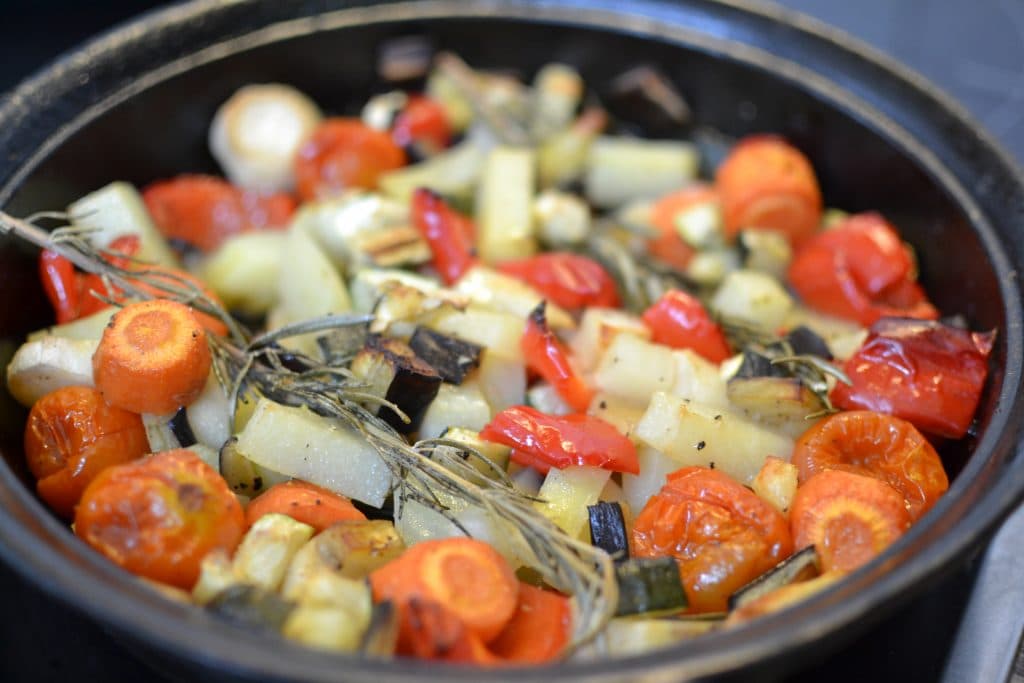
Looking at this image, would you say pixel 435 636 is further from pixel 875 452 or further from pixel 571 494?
pixel 875 452

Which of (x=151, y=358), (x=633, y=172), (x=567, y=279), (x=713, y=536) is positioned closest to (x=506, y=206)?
(x=567, y=279)

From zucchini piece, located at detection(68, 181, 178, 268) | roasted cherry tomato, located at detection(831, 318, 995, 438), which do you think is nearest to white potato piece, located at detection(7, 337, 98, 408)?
zucchini piece, located at detection(68, 181, 178, 268)

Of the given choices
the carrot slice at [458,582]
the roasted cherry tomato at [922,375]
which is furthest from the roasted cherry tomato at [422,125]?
the carrot slice at [458,582]

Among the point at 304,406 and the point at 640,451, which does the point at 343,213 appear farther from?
the point at 640,451

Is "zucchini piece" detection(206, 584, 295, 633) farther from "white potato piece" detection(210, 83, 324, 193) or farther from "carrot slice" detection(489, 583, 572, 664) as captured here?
"white potato piece" detection(210, 83, 324, 193)

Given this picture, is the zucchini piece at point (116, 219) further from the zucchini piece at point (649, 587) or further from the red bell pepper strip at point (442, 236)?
the zucchini piece at point (649, 587)

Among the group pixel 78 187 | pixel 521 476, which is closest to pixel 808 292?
pixel 521 476

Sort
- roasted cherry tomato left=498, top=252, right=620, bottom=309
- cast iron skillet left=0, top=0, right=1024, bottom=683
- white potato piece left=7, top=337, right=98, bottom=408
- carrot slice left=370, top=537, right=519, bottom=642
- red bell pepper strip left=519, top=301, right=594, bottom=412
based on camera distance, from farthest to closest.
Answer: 1. roasted cherry tomato left=498, top=252, right=620, bottom=309
2. red bell pepper strip left=519, top=301, right=594, bottom=412
3. white potato piece left=7, top=337, right=98, bottom=408
4. carrot slice left=370, top=537, right=519, bottom=642
5. cast iron skillet left=0, top=0, right=1024, bottom=683
